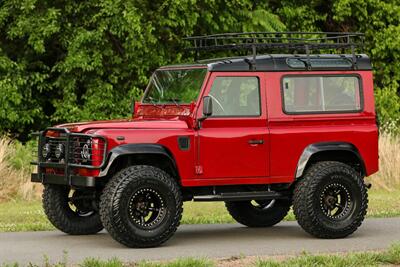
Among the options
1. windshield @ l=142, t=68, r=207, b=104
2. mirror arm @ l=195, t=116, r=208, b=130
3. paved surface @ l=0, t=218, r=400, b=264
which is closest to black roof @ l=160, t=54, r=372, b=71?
windshield @ l=142, t=68, r=207, b=104

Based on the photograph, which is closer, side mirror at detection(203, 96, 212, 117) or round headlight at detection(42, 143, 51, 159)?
side mirror at detection(203, 96, 212, 117)

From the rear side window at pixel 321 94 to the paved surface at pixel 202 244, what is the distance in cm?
153

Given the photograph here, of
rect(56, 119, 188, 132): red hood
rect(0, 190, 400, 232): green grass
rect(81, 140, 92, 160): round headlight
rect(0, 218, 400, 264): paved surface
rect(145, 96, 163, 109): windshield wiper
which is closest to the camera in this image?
rect(0, 218, 400, 264): paved surface

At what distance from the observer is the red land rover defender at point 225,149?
40.7ft

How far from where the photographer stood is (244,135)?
1306 cm

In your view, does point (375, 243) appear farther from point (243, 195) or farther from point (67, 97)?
point (67, 97)

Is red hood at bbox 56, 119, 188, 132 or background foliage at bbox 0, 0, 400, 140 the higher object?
background foliage at bbox 0, 0, 400, 140

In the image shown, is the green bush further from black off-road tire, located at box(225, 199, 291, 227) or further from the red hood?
the red hood

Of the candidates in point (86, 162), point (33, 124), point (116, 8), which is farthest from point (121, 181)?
point (33, 124)

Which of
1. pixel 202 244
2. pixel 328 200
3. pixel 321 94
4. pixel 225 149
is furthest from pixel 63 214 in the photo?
pixel 321 94

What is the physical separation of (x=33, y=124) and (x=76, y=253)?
1486 centimetres

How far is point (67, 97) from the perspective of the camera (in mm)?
25688

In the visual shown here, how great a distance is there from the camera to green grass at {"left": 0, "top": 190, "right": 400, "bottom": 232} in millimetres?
15023

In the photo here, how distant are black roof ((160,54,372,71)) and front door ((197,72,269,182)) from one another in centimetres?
10
